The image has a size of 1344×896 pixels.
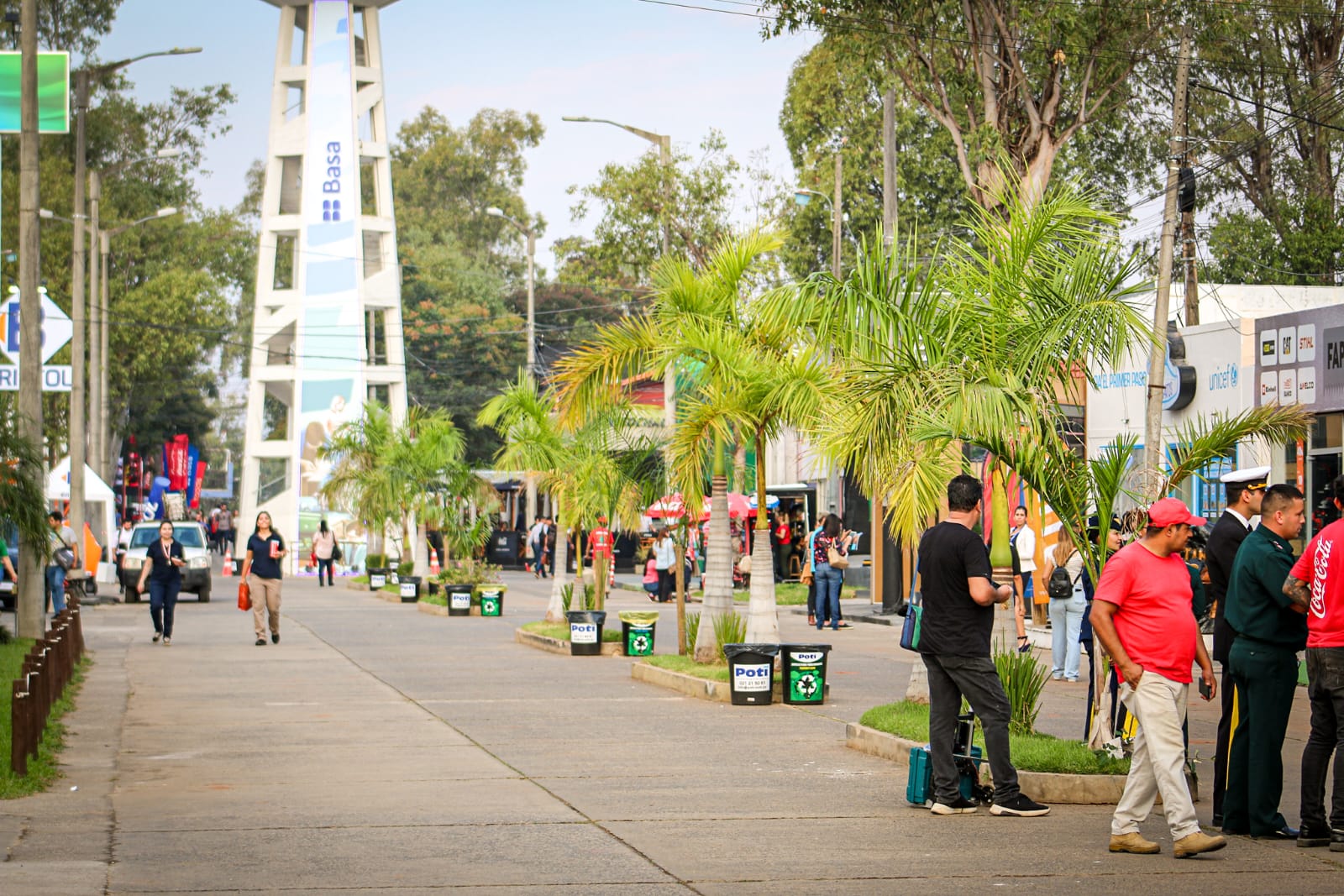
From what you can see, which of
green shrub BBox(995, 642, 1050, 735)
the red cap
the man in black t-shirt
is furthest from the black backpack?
the red cap

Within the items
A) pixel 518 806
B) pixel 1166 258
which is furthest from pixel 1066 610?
pixel 518 806

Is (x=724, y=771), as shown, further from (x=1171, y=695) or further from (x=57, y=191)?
(x=57, y=191)

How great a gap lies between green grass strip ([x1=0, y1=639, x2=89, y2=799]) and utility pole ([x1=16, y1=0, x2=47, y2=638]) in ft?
9.43

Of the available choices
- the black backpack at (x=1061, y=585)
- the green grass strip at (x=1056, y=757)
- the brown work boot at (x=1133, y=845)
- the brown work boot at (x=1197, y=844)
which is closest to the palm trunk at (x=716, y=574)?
the black backpack at (x=1061, y=585)

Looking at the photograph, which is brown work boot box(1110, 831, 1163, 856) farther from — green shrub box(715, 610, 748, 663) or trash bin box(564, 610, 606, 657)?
trash bin box(564, 610, 606, 657)

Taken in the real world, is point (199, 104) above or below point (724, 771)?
above

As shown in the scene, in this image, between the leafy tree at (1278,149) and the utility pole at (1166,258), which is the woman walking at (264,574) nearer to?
the utility pole at (1166,258)

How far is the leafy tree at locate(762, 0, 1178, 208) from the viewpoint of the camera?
92.0ft

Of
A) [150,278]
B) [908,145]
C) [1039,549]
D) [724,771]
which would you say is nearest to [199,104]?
[150,278]

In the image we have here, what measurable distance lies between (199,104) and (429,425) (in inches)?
1210

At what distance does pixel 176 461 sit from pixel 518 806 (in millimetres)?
75982

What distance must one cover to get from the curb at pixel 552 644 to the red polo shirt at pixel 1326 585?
49.1 feet

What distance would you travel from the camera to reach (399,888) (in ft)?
26.3

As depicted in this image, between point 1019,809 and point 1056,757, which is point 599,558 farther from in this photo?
point 1019,809
